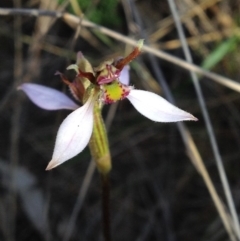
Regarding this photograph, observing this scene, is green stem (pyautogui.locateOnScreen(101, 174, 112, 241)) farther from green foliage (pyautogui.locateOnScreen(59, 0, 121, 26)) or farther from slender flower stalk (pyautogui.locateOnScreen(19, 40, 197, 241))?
green foliage (pyautogui.locateOnScreen(59, 0, 121, 26))

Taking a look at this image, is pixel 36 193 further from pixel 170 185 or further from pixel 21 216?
pixel 170 185

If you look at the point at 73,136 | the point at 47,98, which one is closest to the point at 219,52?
the point at 47,98

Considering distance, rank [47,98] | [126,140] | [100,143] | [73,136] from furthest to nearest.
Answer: [126,140] → [47,98] → [100,143] → [73,136]

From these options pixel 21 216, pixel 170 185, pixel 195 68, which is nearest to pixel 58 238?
pixel 21 216

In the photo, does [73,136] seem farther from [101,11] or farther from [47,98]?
[101,11]

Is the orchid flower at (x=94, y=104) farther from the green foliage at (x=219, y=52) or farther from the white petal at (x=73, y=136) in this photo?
the green foliage at (x=219, y=52)

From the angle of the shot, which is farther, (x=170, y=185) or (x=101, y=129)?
(x=170, y=185)

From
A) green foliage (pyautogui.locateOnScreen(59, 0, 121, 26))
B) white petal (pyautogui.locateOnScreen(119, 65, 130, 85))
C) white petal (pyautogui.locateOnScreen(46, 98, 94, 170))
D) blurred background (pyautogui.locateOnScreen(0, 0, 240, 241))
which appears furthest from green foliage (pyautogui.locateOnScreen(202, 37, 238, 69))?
white petal (pyautogui.locateOnScreen(46, 98, 94, 170))
